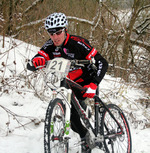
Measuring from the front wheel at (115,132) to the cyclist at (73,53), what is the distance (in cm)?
32

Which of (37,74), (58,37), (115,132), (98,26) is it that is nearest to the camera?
(58,37)

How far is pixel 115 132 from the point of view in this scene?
2.46 meters

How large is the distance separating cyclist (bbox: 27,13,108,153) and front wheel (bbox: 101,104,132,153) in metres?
0.32

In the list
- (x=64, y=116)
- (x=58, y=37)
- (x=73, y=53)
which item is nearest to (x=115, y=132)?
(x=64, y=116)

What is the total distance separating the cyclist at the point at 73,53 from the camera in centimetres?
193

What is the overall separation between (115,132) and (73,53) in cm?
122

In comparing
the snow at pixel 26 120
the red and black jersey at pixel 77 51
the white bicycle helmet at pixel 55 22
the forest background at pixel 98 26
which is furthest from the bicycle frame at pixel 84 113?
the forest background at pixel 98 26

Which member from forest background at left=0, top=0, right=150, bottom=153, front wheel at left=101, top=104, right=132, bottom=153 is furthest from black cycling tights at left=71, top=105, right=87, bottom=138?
forest background at left=0, top=0, right=150, bottom=153

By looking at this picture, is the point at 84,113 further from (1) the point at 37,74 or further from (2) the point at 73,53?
(1) the point at 37,74

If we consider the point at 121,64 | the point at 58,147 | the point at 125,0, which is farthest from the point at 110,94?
the point at 125,0

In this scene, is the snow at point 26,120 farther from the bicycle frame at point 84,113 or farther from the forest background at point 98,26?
the forest background at point 98,26

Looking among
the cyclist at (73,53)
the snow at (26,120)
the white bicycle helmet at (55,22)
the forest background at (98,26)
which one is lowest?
the snow at (26,120)

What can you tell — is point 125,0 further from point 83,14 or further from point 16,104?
point 16,104

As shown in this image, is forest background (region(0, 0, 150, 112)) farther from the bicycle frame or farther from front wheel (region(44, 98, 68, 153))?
front wheel (region(44, 98, 68, 153))
